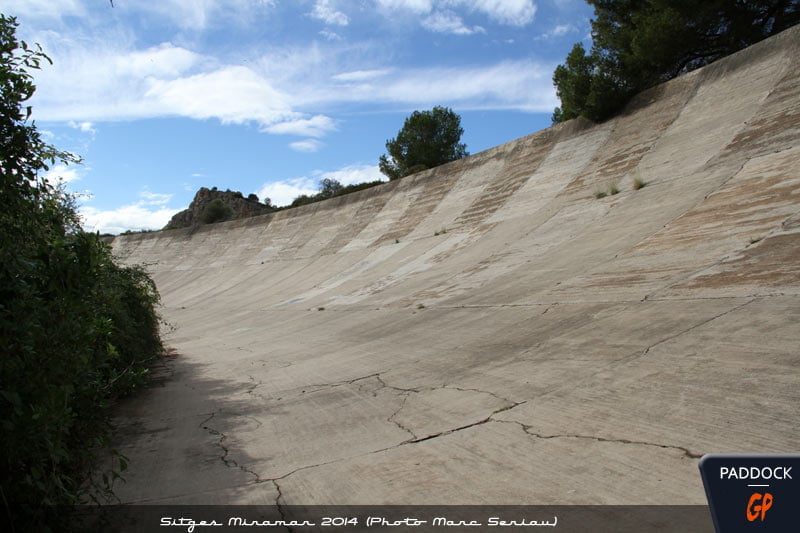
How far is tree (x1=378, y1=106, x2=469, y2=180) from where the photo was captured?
144ft

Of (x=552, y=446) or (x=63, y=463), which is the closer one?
(x=63, y=463)

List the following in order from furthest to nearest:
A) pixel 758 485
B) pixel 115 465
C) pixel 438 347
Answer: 1. pixel 438 347
2. pixel 115 465
3. pixel 758 485

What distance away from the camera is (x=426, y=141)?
44312 mm

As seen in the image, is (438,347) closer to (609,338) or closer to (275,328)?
(609,338)

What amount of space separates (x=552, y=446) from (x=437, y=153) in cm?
4260

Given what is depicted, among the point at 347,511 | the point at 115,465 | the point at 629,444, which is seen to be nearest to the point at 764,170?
the point at 629,444

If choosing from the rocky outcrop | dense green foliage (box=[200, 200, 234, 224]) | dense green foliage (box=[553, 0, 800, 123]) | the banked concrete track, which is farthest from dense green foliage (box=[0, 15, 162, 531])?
the rocky outcrop

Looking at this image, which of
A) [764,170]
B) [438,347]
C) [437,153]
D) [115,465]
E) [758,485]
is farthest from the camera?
[437,153]

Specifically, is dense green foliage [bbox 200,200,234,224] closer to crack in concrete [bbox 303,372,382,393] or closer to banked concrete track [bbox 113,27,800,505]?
banked concrete track [bbox 113,27,800,505]

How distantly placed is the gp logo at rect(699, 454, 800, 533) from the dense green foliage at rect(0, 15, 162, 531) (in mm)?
2488

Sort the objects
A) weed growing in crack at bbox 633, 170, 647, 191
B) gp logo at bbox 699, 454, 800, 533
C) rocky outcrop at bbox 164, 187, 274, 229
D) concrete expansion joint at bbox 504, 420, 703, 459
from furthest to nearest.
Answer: rocky outcrop at bbox 164, 187, 274, 229 → weed growing in crack at bbox 633, 170, 647, 191 → concrete expansion joint at bbox 504, 420, 703, 459 → gp logo at bbox 699, 454, 800, 533

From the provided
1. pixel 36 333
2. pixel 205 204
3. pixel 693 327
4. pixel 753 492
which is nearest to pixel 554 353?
pixel 693 327

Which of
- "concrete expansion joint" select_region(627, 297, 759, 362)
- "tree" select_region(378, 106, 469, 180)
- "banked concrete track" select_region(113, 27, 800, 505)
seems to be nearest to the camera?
"banked concrete track" select_region(113, 27, 800, 505)

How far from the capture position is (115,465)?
398 centimetres
